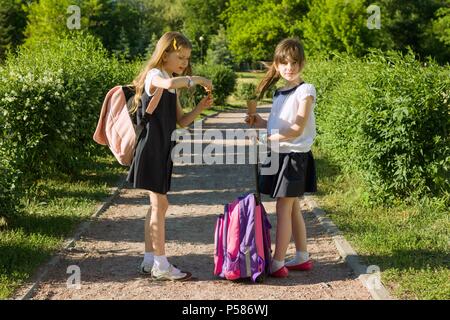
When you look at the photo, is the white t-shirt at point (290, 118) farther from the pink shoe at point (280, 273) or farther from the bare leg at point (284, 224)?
the pink shoe at point (280, 273)

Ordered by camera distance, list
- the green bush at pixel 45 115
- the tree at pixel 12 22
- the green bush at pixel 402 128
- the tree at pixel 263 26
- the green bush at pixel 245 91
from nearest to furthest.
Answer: the green bush at pixel 402 128 < the green bush at pixel 45 115 < the green bush at pixel 245 91 < the tree at pixel 263 26 < the tree at pixel 12 22

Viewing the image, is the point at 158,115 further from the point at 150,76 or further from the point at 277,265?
the point at 277,265

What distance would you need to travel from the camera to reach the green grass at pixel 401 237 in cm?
455

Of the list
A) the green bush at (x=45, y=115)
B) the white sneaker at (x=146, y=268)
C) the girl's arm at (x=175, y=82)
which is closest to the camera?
the girl's arm at (x=175, y=82)

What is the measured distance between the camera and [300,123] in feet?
14.9

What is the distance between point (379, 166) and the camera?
6.87 metres

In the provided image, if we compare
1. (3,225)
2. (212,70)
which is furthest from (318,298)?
(212,70)

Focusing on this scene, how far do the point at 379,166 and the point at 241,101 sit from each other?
2452cm

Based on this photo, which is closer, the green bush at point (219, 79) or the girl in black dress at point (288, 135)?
the girl in black dress at point (288, 135)

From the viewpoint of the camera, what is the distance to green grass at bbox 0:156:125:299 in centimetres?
491

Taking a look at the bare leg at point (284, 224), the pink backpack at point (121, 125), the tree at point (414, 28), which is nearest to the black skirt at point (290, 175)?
the bare leg at point (284, 224)

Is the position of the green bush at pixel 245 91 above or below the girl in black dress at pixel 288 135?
below

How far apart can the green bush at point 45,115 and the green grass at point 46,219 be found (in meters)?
0.27

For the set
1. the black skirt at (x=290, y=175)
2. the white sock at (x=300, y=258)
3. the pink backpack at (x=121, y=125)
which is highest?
the pink backpack at (x=121, y=125)
